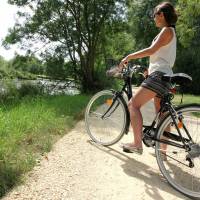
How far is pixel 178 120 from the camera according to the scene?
458 centimetres

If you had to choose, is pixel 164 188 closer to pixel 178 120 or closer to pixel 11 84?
pixel 178 120

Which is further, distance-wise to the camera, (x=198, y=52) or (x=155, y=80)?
(x=198, y=52)

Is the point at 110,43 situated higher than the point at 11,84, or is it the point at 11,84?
the point at 110,43

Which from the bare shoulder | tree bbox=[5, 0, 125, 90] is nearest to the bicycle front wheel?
the bare shoulder

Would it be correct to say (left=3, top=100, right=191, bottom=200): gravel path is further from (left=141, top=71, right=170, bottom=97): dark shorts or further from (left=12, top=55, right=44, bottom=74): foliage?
(left=12, top=55, right=44, bottom=74): foliage

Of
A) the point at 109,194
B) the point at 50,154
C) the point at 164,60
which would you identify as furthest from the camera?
the point at 50,154

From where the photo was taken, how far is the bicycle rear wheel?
14.8 ft

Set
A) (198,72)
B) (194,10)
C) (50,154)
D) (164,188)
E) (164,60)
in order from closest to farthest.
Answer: (164,188)
(164,60)
(50,154)
(194,10)
(198,72)

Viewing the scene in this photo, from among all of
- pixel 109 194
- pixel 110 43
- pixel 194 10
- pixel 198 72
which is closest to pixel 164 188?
pixel 109 194

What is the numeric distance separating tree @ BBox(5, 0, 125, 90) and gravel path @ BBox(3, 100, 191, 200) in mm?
13908

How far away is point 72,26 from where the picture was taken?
65.0ft

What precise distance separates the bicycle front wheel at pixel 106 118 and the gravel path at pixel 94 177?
0.80ft

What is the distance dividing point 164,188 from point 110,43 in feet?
59.3

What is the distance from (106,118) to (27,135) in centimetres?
121
